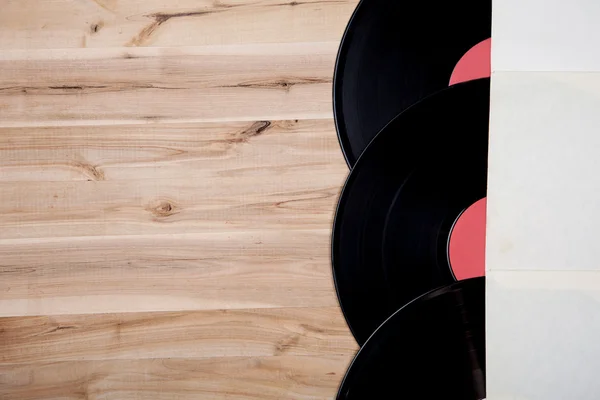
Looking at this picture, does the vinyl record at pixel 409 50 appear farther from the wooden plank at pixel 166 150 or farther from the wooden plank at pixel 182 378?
the wooden plank at pixel 182 378

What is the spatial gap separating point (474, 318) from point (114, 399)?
0.57 meters

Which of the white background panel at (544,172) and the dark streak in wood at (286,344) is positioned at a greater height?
the white background panel at (544,172)

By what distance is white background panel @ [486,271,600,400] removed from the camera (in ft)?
2.17

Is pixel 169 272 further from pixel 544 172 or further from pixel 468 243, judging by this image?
pixel 544 172

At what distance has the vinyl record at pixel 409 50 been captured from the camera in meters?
0.69

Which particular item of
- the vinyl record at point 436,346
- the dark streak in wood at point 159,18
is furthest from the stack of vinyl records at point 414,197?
the dark streak in wood at point 159,18

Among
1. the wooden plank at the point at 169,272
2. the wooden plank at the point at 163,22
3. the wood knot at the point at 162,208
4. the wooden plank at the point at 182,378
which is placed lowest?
the wooden plank at the point at 182,378

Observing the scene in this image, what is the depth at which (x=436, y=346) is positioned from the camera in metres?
0.66

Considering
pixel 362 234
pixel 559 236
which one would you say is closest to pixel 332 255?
pixel 362 234

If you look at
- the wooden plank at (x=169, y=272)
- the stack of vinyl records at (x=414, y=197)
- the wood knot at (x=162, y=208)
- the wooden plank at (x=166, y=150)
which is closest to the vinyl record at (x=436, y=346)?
the stack of vinyl records at (x=414, y=197)

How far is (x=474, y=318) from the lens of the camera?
0.67 m

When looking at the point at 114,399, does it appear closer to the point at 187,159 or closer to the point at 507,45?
the point at 187,159

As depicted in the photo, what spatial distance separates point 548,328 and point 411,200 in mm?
272

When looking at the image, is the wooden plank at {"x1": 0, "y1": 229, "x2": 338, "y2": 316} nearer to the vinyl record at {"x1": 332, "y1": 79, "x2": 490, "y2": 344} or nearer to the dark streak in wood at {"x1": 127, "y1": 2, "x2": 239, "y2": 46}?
the vinyl record at {"x1": 332, "y1": 79, "x2": 490, "y2": 344}
